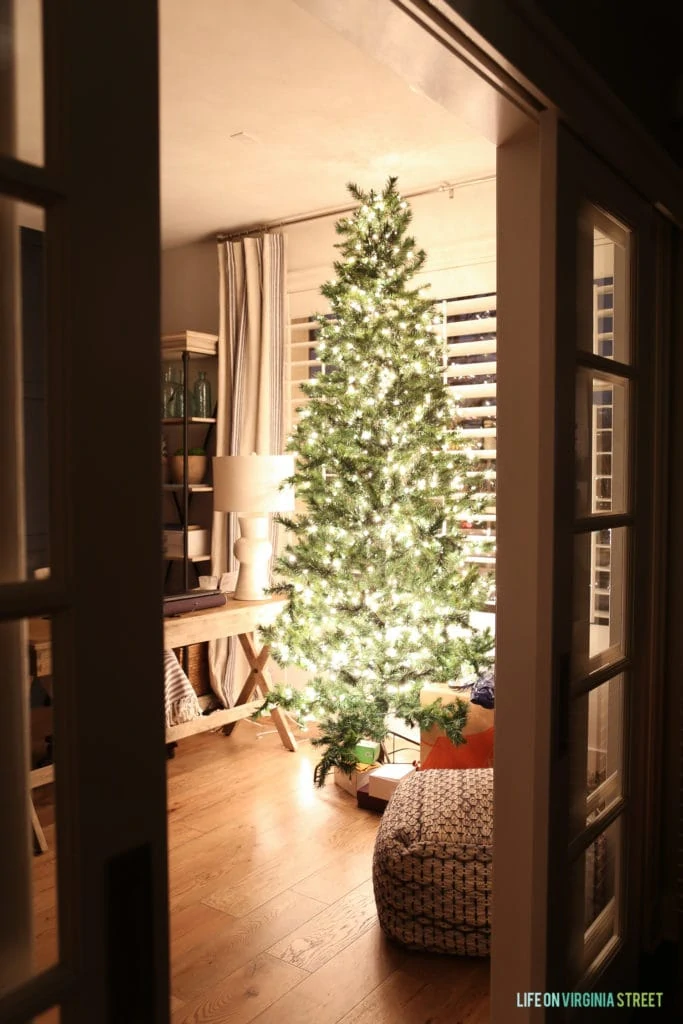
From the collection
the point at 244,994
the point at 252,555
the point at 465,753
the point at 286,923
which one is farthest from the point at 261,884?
the point at 252,555

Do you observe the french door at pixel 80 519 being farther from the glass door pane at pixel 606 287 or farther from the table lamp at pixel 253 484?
the table lamp at pixel 253 484

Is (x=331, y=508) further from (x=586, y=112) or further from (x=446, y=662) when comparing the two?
(x=586, y=112)

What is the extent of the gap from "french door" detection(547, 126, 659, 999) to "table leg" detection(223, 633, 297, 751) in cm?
232

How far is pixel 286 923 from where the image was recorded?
257 cm

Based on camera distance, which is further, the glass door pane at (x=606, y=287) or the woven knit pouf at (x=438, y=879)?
the woven knit pouf at (x=438, y=879)

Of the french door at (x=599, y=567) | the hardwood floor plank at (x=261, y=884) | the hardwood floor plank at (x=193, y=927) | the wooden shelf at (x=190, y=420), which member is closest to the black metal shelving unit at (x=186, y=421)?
the wooden shelf at (x=190, y=420)

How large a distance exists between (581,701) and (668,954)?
1.16 meters

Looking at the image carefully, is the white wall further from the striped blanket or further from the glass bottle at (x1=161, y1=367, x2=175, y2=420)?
the striped blanket

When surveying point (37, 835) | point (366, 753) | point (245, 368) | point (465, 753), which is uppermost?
point (245, 368)

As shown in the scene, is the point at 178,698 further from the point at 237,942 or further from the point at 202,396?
the point at 202,396

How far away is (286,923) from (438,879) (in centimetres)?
54

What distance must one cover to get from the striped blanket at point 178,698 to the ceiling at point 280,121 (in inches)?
91.3

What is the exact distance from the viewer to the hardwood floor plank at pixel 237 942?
7.45 feet

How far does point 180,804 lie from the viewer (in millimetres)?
3494
